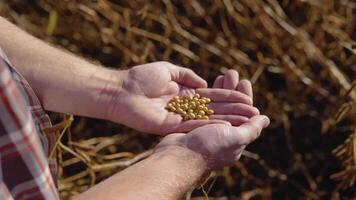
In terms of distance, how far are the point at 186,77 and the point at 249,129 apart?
0.19m

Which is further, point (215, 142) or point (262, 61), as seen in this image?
point (262, 61)

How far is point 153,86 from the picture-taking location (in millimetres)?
1123

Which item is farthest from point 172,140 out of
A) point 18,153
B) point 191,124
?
point 18,153

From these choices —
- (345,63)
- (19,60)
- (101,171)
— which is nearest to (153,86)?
(19,60)

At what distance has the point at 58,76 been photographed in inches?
41.7

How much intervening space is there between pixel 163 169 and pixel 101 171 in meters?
0.54

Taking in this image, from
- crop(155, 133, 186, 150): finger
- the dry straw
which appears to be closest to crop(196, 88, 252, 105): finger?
crop(155, 133, 186, 150): finger

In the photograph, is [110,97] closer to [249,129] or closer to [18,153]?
[249,129]

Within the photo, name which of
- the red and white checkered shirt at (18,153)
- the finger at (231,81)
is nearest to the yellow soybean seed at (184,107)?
the finger at (231,81)

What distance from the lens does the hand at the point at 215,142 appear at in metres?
0.98

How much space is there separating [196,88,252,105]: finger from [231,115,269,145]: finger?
5 cm

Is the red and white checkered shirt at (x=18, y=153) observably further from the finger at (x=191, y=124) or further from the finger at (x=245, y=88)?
the finger at (x=245, y=88)

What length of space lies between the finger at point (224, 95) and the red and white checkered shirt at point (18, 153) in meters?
0.43

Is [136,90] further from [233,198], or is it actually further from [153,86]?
[233,198]
